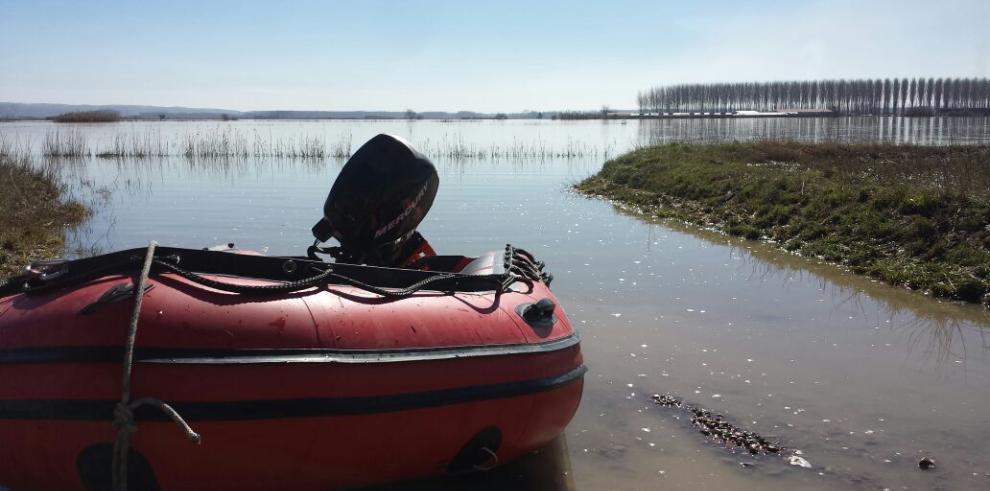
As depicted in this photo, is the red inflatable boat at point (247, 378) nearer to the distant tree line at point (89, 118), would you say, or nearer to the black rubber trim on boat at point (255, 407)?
the black rubber trim on boat at point (255, 407)

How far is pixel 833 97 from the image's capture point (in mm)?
108875

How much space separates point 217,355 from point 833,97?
385 ft

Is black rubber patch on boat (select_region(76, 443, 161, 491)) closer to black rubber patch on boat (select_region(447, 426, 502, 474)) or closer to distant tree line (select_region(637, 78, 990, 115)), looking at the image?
black rubber patch on boat (select_region(447, 426, 502, 474))

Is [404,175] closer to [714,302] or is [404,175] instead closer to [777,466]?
[777,466]

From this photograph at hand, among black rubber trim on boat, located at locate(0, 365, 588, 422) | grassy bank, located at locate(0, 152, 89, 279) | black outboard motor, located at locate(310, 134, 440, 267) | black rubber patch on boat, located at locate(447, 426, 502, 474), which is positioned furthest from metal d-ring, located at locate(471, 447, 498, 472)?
grassy bank, located at locate(0, 152, 89, 279)

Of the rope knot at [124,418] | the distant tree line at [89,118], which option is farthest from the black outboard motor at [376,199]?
the distant tree line at [89,118]

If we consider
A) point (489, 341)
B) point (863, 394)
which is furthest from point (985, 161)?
point (489, 341)

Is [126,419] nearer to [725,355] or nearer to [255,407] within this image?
[255,407]

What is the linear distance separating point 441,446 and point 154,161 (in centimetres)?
2474

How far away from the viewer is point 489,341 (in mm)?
3451

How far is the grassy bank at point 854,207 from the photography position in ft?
25.3

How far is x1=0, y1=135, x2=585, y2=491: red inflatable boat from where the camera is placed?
287 cm

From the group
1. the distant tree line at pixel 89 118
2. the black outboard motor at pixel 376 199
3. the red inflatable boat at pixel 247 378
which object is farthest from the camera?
the distant tree line at pixel 89 118

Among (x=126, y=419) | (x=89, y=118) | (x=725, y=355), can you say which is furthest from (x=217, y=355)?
(x=89, y=118)
